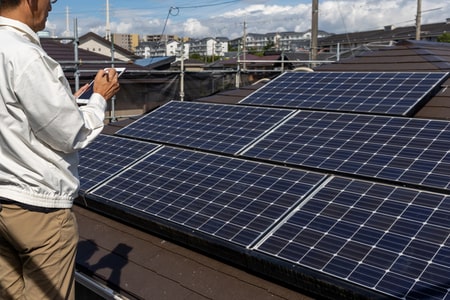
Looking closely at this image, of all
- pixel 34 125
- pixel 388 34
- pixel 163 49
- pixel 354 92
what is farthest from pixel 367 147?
pixel 388 34

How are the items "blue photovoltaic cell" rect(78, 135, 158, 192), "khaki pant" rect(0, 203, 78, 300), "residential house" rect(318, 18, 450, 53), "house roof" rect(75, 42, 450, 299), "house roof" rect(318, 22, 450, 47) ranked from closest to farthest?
"khaki pant" rect(0, 203, 78, 300) < "house roof" rect(75, 42, 450, 299) < "blue photovoltaic cell" rect(78, 135, 158, 192) < "residential house" rect(318, 18, 450, 53) < "house roof" rect(318, 22, 450, 47)

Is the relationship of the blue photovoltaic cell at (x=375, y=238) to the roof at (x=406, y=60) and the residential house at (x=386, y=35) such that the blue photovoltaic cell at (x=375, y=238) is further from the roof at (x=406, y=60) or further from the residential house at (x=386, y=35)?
the residential house at (x=386, y=35)

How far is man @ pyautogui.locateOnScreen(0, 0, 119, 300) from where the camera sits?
2.11 metres

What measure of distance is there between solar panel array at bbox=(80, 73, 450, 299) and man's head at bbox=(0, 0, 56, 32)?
194 centimetres

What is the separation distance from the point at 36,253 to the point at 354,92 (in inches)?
197

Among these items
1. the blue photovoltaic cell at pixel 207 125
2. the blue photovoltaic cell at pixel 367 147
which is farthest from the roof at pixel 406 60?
the blue photovoltaic cell at pixel 207 125

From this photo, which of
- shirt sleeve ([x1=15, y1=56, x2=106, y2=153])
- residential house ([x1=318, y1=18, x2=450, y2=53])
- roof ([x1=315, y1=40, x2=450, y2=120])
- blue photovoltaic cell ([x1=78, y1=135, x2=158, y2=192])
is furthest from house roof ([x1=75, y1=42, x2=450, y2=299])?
residential house ([x1=318, y1=18, x2=450, y2=53])

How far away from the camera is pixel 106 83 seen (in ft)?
8.61

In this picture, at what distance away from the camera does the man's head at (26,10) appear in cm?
227

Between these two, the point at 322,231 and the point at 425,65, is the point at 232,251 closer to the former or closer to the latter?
the point at 322,231

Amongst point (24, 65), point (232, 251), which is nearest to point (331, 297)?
point (232, 251)

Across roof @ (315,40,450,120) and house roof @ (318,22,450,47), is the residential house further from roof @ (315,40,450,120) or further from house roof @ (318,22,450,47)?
roof @ (315,40,450,120)

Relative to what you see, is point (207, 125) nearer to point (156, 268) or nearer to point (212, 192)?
point (212, 192)

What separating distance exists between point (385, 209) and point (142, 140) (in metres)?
3.39
